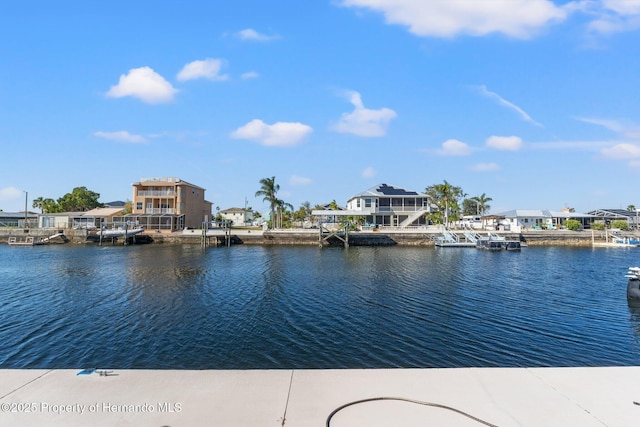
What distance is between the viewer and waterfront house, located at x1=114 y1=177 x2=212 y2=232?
208ft

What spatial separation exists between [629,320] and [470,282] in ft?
32.8

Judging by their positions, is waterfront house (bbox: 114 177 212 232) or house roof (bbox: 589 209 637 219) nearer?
waterfront house (bbox: 114 177 212 232)

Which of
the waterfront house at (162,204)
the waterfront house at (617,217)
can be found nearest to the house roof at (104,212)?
the waterfront house at (162,204)

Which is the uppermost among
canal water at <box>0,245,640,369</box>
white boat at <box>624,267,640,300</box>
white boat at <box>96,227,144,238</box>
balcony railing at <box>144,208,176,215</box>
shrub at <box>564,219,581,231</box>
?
balcony railing at <box>144,208,176,215</box>

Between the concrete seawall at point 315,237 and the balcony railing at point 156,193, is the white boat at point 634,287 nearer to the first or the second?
the concrete seawall at point 315,237

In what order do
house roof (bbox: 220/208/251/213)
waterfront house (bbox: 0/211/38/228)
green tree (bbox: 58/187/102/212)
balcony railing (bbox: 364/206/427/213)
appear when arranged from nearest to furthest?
balcony railing (bbox: 364/206/427/213), waterfront house (bbox: 0/211/38/228), green tree (bbox: 58/187/102/212), house roof (bbox: 220/208/251/213)

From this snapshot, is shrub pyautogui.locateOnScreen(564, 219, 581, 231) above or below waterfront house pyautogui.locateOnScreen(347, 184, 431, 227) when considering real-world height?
below

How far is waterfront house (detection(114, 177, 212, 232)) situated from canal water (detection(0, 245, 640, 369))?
108 feet

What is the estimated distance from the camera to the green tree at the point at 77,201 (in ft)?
298

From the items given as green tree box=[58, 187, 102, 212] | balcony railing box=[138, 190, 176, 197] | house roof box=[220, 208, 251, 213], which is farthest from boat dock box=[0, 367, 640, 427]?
house roof box=[220, 208, 251, 213]

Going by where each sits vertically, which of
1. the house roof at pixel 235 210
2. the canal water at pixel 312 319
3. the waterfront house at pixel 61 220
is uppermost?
the house roof at pixel 235 210

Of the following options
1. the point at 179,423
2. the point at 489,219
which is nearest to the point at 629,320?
the point at 179,423

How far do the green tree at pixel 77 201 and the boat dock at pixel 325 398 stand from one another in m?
101

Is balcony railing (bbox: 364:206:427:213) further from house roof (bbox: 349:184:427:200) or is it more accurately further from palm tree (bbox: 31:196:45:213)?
palm tree (bbox: 31:196:45:213)
